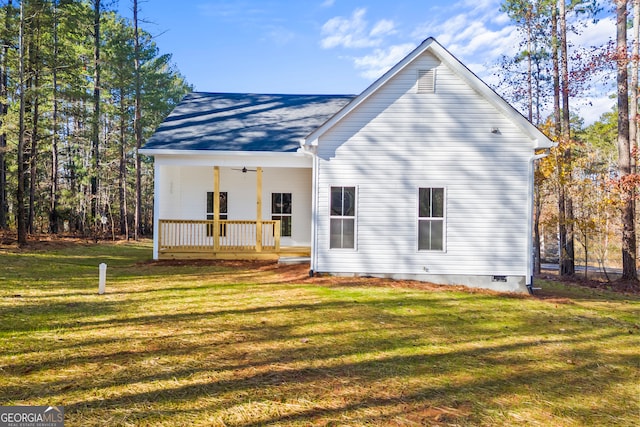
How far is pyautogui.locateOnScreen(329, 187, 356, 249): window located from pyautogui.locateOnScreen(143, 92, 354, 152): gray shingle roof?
9.93 feet

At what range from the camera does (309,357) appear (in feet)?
15.0

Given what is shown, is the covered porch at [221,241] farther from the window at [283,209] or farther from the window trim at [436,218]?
the window trim at [436,218]

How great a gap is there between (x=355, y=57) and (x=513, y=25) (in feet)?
33.9

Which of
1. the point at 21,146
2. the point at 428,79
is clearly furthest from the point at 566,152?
the point at 21,146

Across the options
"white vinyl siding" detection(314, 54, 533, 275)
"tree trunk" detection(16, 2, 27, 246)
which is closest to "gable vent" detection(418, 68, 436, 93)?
"white vinyl siding" detection(314, 54, 533, 275)

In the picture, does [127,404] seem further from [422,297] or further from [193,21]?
[193,21]

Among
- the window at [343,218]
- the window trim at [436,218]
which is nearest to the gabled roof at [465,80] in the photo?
the window at [343,218]

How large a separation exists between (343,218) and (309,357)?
5.83m

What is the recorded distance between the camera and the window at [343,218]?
10.1m

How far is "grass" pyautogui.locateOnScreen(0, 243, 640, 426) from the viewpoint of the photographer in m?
3.32

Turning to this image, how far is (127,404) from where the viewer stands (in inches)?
128

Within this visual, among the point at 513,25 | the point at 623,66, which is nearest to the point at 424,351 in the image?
the point at 623,66

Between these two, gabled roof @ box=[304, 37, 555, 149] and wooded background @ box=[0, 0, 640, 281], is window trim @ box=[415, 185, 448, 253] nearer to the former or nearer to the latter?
gabled roof @ box=[304, 37, 555, 149]

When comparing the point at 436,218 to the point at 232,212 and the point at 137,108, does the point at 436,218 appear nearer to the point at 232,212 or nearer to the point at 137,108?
the point at 232,212
